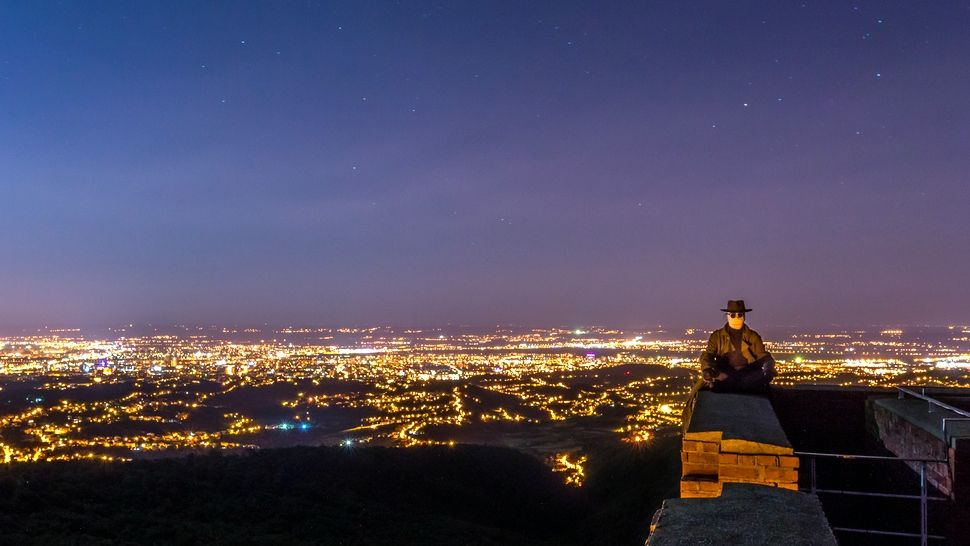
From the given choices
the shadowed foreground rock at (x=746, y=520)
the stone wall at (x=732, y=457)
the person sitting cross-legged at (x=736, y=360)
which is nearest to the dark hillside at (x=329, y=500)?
the person sitting cross-legged at (x=736, y=360)

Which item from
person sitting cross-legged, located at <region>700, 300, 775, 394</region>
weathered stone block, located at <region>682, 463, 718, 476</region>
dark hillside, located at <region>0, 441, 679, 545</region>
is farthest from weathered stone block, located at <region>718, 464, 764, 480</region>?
dark hillside, located at <region>0, 441, 679, 545</region>

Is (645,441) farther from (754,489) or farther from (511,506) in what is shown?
(754,489)

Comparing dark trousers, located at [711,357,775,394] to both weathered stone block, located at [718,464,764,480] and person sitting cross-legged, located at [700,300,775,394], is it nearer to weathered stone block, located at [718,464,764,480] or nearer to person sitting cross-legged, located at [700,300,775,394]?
person sitting cross-legged, located at [700,300,775,394]

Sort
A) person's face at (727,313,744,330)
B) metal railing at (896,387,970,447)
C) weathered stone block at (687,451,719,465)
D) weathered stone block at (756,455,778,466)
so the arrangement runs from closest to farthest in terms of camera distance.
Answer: weathered stone block at (756,455,778,466) < weathered stone block at (687,451,719,465) < metal railing at (896,387,970,447) < person's face at (727,313,744,330)

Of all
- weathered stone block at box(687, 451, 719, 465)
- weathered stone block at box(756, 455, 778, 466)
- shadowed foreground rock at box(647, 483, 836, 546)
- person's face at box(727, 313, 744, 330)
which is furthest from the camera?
person's face at box(727, 313, 744, 330)

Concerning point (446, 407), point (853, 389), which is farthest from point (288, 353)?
point (853, 389)

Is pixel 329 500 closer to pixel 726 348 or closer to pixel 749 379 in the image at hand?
pixel 726 348

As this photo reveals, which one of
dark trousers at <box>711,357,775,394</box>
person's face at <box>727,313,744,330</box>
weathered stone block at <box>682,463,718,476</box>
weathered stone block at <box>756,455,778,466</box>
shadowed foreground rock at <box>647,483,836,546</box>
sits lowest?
weathered stone block at <box>682,463,718,476</box>

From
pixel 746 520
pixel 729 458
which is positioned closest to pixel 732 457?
pixel 729 458
